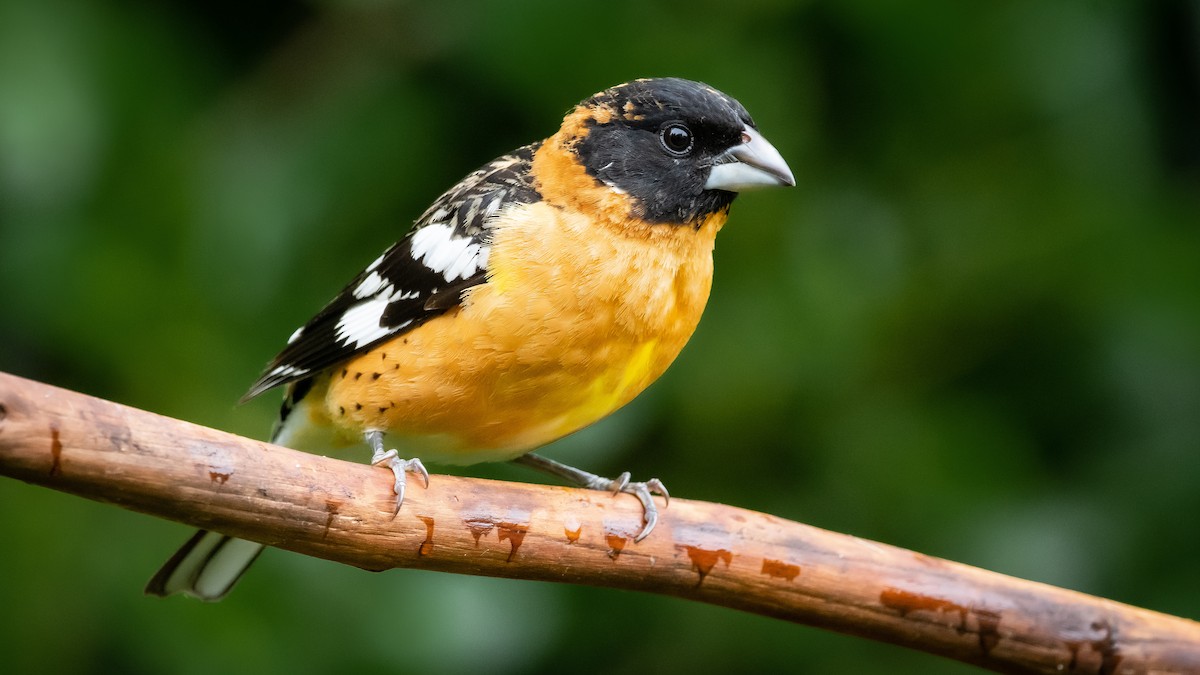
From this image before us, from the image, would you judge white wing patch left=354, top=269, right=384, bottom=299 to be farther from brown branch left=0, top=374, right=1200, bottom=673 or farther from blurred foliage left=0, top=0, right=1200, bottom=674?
brown branch left=0, top=374, right=1200, bottom=673

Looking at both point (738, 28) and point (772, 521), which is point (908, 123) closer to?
point (738, 28)

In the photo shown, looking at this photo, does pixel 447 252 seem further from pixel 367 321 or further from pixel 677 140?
pixel 677 140

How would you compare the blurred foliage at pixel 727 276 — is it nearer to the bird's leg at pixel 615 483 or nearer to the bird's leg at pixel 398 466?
the bird's leg at pixel 615 483

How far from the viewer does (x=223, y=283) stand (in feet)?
10.4

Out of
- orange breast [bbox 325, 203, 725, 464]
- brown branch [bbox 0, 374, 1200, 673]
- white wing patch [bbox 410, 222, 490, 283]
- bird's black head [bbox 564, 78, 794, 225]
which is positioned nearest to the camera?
brown branch [bbox 0, 374, 1200, 673]

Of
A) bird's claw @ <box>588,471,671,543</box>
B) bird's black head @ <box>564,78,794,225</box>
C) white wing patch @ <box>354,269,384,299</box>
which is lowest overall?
bird's claw @ <box>588,471,671,543</box>

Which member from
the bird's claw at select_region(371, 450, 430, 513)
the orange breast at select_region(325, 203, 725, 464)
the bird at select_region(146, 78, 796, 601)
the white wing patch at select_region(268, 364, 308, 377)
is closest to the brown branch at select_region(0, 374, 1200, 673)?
the bird's claw at select_region(371, 450, 430, 513)

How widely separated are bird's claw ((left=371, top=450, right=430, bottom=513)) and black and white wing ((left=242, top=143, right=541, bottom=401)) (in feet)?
1.08

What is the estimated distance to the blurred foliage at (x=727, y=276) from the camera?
3.07 meters

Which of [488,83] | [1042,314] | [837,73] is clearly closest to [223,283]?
[488,83]

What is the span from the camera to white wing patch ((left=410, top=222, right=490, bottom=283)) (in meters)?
2.68

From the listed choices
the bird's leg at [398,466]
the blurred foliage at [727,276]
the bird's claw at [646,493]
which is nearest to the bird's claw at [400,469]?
the bird's leg at [398,466]

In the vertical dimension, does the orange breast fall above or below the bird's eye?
below

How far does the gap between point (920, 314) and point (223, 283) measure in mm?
1734
